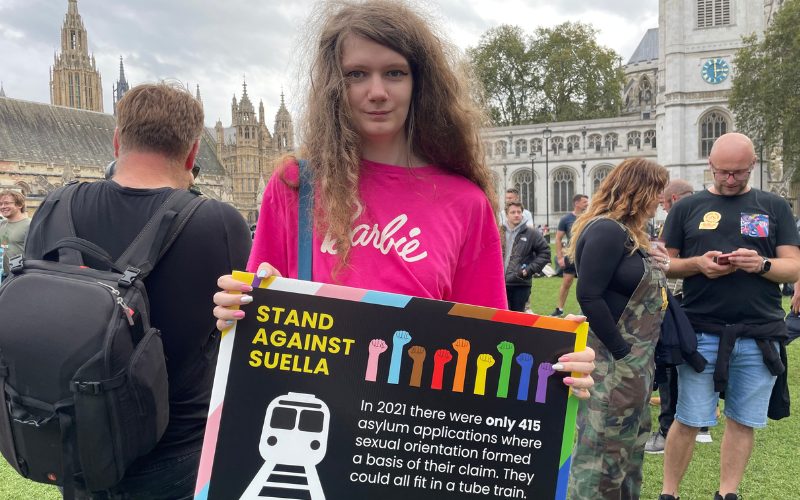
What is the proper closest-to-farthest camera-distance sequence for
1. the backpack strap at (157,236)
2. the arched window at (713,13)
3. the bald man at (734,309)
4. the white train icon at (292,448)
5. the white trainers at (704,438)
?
the white train icon at (292,448) → the backpack strap at (157,236) → the bald man at (734,309) → the white trainers at (704,438) → the arched window at (713,13)

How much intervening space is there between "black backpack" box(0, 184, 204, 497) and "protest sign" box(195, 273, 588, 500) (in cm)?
44

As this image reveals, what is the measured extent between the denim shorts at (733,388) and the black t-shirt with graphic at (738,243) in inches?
7.2

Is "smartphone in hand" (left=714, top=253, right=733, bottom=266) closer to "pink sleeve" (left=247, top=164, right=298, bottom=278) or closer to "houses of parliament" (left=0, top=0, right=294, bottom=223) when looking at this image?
"pink sleeve" (left=247, top=164, right=298, bottom=278)

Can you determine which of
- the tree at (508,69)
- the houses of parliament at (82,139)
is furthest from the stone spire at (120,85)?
the tree at (508,69)

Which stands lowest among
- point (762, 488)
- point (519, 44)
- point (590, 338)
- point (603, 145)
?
point (762, 488)

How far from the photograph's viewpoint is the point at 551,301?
1299 centimetres

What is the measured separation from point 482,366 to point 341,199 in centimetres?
59

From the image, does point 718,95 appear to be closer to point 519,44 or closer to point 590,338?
point 519,44

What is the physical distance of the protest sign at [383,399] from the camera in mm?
1580

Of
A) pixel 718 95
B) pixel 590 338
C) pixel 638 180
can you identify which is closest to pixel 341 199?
pixel 590 338

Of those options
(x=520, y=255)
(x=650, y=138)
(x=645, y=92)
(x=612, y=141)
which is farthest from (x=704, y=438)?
(x=645, y=92)

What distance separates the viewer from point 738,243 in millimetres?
3984

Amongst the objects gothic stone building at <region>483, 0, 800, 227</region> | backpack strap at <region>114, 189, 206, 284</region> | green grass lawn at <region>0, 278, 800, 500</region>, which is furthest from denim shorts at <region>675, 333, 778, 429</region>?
gothic stone building at <region>483, 0, 800, 227</region>

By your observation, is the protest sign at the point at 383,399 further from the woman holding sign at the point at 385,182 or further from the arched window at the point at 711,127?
the arched window at the point at 711,127
